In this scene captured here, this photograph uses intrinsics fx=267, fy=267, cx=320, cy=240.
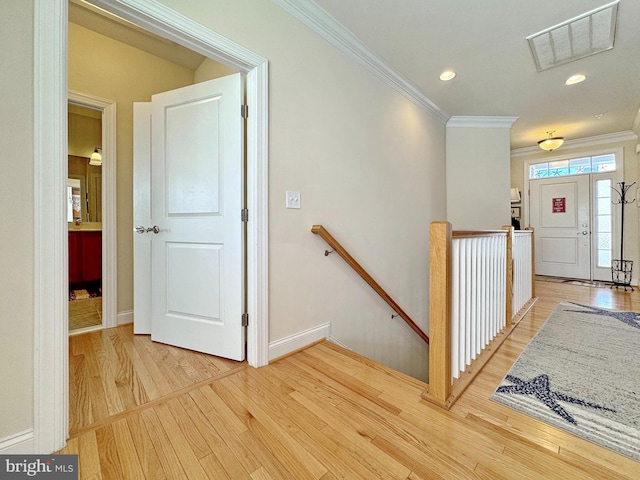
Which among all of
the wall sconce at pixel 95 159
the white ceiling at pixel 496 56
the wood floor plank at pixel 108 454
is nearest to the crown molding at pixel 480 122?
the white ceiling at pixel 496 56

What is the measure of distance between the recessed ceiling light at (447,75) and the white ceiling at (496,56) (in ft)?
0.16

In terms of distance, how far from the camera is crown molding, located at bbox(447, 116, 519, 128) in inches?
157

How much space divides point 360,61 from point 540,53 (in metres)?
1.68

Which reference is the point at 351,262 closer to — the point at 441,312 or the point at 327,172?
the point at 327,172

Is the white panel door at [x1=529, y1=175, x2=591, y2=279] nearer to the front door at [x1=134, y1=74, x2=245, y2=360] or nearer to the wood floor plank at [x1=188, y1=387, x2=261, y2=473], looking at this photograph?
the front door at [x1=134, y1=74, x2=245, y2=360]

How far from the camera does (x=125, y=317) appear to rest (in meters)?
2.56

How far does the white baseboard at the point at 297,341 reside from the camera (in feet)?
5.86

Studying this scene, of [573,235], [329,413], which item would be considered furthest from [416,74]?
[573,235]

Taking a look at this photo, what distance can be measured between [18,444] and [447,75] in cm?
405

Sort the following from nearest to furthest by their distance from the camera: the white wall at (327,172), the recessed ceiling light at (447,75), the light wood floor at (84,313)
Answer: the white wall at (327,172) < the light wood floor at (84,313) < the recessed ceiling light at (447,75)

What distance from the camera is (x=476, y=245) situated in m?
1.73

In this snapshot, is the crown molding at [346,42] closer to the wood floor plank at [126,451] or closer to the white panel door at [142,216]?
the white panel door at [142,216]

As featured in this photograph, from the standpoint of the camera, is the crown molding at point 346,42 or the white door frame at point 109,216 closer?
the crown molding at point 346,42

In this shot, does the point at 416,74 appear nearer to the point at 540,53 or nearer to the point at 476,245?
the point at 540,53
